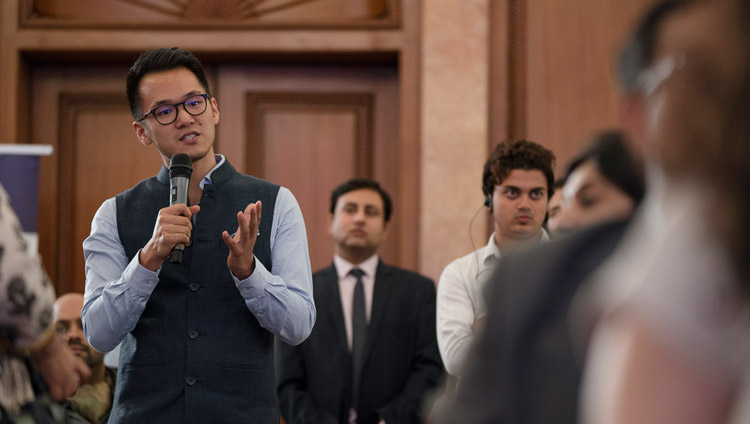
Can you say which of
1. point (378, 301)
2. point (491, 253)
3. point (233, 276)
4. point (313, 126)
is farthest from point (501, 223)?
point (313, 126)

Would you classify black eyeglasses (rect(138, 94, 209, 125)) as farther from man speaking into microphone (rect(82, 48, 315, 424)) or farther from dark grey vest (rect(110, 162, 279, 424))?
dark grey vest (rect(110, 162, 279, 424))

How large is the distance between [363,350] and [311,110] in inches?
70.8

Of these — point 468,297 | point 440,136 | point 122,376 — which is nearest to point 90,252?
point 122,376

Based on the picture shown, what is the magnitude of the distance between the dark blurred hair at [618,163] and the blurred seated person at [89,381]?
2548mm

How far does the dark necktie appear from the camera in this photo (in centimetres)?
330

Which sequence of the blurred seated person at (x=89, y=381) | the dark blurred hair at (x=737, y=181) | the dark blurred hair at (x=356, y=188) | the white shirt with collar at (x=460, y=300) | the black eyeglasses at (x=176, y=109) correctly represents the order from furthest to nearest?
the dark blurred hair at (x=356, y=188)
the blurred seated person at (x=89, y=381)
the white shirt with collar at (x=460, y=300)
the black eyeglasses at (x=176, y=109)
the dark blurred hair at (x=737, y=181)

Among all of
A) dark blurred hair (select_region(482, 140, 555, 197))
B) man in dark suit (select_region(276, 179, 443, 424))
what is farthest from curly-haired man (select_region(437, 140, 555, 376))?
man in dark suit (select_region(276, 179, 443, 424))

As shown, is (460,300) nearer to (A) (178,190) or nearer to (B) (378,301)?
(B) (378,301)

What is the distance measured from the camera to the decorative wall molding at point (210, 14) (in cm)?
449

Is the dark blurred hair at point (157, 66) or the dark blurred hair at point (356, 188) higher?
the dark blurred hair at point (157, 66)

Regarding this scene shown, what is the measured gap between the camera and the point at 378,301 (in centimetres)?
345

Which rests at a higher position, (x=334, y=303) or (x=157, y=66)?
(x=157, y=66)

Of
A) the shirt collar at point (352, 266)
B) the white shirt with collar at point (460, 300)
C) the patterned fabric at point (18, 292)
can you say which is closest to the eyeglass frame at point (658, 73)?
the patterned fabric at point (18, 292)

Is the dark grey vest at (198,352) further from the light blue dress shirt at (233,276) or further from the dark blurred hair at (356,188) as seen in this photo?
the dark blurred hair at (356,188)
